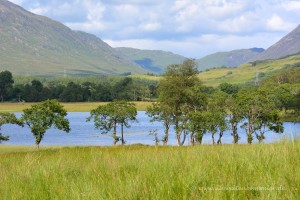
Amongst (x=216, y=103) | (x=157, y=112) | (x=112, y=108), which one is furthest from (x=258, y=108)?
(x=112, y=108)

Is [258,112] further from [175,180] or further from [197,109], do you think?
[175,180]

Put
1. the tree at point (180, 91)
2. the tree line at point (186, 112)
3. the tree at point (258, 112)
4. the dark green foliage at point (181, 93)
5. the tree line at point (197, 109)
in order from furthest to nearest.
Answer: the tree at point (258, 112) < the dark green foliage at point (181, 93) < the tree at point (180, 91) < the tree line at point (197, 109) < the tree line at point (186, 112)

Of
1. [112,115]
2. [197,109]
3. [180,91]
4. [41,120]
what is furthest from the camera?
[112,115]

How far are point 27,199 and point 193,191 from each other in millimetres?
2331

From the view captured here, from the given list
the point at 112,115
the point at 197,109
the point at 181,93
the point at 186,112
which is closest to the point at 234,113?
the point at 197,109

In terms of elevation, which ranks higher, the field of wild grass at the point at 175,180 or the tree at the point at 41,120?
the field of wild grass at the point at 175,180

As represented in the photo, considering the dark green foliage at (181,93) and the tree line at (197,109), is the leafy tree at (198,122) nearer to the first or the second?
the tree line at (197,109)

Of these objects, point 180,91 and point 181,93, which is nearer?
point 180,91

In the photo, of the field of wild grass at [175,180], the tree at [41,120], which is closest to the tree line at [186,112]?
the tree at [41,120]

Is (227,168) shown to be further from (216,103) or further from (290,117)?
(290,117)

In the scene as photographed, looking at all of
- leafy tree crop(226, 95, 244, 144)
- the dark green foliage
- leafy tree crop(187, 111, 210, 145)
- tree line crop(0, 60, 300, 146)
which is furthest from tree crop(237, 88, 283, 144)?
leafy tree crop(187, 111, 210, 145)

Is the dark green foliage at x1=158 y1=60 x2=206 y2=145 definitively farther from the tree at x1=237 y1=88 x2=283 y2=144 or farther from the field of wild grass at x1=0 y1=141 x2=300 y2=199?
the field of wild grass at x1=0 y1=141 x2=300 y2=199

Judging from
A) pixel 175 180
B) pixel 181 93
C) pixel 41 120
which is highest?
pixel 181 93

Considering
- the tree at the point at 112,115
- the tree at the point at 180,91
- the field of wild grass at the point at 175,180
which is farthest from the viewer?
the tree at the point at 112,115
